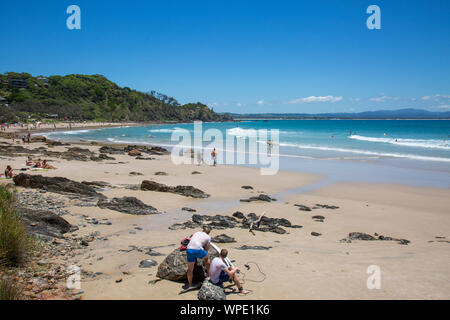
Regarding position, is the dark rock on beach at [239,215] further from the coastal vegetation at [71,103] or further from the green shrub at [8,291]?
the coastal vegetation at [71,103]

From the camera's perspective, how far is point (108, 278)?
5.79 metres

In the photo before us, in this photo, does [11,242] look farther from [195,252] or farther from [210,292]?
[210,292]

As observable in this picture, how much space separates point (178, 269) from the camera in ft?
18.9

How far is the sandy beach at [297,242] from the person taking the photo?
18.3ft

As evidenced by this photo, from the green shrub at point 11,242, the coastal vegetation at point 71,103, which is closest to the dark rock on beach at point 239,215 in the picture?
the green shrub at point 11,242

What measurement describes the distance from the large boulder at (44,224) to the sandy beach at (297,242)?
1.37 feet

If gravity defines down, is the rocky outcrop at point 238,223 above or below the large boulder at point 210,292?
below

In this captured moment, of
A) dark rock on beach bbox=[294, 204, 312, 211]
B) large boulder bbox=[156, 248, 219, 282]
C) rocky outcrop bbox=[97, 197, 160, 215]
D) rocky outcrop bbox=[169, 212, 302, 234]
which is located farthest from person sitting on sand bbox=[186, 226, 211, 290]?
dark rock on beach bbox=[294, 204, 312, 211]

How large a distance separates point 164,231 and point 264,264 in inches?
139

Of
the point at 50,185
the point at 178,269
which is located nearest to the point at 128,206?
the point at 50,185

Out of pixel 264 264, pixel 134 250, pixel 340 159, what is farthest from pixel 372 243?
pixel 340 159

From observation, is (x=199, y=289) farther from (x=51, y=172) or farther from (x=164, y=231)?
(x=51, y=172)

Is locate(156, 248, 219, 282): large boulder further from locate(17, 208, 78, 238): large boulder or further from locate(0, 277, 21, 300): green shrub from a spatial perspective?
locate(17, 208, 78, 238): large boulder

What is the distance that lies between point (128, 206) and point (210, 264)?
602 centimetres
